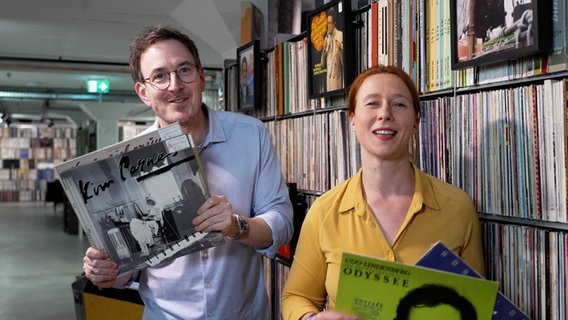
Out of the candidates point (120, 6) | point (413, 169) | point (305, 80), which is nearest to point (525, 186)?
point (413, 169)

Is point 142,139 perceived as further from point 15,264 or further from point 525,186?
point 15,264

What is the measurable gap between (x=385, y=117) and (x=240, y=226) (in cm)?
47

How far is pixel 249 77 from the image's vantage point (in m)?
4.17

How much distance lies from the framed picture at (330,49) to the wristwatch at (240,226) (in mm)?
1389

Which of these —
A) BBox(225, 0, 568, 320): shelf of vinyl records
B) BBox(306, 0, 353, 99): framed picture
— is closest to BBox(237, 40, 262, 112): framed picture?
BBox(306, 0, 353, 99): framed picture

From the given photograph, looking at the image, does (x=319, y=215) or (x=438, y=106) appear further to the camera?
(x=438, y=106)

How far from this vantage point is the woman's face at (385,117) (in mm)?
1557

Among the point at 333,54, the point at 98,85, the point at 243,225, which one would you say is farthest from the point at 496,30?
the point at 98,85

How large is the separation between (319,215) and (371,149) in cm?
23

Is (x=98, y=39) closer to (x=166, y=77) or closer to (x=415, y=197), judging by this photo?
(x=166, y=77)

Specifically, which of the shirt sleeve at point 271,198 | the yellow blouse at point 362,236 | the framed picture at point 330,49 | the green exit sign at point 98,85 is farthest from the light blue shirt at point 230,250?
the green exit sign at point 98,85

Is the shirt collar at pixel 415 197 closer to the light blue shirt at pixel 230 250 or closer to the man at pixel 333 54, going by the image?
the light blue shirt at pixel 230 250

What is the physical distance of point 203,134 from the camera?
168cm

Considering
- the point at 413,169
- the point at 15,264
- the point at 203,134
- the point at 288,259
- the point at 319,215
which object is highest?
the point at 203,134
